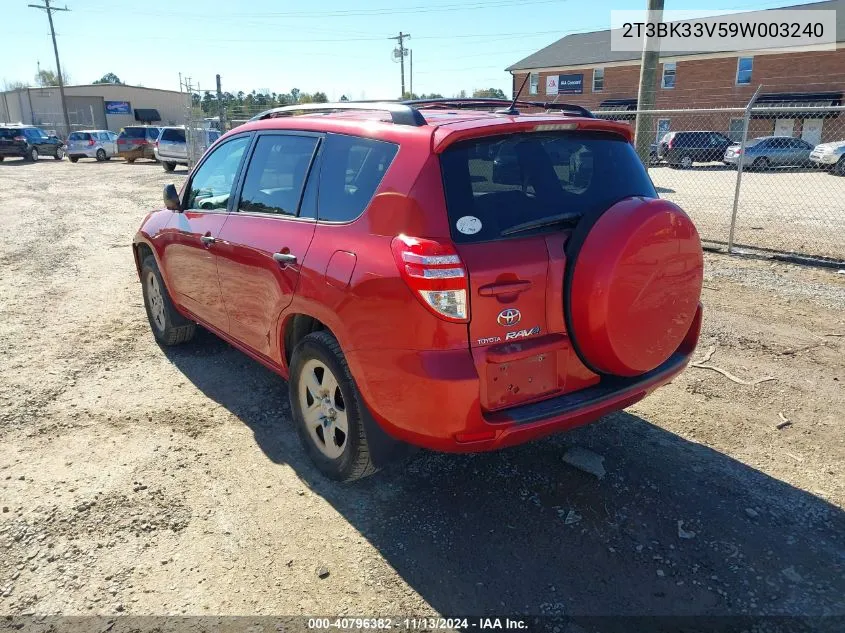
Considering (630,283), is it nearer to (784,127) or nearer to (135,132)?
(135,132)

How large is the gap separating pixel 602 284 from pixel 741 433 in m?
1.86

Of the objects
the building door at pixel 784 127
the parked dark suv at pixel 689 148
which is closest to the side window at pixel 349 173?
the parked dark suv at pixel 689 148

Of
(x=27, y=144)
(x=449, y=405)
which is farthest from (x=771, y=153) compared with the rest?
(x=27, y=144)

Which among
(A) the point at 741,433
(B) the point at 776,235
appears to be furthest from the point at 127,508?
(B) the point at 776,235

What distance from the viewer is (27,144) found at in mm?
32469

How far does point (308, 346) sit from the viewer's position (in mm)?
3205

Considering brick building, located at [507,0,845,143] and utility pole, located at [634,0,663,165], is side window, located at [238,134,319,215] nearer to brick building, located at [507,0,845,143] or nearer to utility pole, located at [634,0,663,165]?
utility pole, located at [634,0,663,165]

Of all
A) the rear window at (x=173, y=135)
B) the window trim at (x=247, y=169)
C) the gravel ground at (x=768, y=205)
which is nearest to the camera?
the window trim at (x=247, y=169)

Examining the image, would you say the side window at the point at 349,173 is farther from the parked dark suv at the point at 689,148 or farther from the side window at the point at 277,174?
the parked dark suv at the point at 689,148

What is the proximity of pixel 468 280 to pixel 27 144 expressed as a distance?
37910 millimetres

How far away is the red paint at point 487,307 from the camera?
2.55 m

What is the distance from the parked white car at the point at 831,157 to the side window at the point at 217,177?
21162 mm

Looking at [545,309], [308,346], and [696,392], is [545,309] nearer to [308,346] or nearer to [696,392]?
[308,346]

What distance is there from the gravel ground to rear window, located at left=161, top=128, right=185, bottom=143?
739 inches
